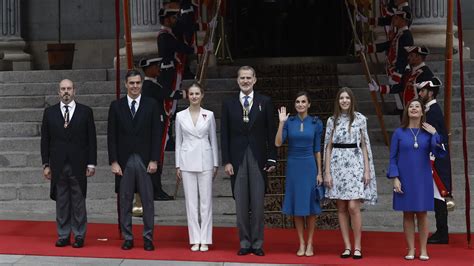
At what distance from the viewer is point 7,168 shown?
14.7m

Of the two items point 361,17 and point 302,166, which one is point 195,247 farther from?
point 361,17

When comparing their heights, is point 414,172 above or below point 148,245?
above

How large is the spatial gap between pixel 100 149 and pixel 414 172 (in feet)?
20.6

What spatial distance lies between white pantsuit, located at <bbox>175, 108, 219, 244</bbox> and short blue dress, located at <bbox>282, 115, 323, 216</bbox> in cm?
85

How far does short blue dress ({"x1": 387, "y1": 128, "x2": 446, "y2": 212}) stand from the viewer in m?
10.2

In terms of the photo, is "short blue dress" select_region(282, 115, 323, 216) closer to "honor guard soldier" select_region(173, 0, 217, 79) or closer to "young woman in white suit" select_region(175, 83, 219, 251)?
"young woman in white suit" select_region(175, 83, 219, 251)

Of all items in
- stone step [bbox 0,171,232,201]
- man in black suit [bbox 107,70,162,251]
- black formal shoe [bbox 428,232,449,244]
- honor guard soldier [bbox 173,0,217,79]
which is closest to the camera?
man in black suit [bbox 107,70,162,251]

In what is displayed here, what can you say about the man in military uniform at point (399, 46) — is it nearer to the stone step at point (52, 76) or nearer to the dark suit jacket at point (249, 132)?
the dark suit jacket at point (249, 132)

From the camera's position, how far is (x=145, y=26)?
18.2 meters

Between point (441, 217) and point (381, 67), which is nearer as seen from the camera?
point (441, 217)

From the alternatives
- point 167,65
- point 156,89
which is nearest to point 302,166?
point 156,89

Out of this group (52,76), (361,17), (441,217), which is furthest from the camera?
(52,76)

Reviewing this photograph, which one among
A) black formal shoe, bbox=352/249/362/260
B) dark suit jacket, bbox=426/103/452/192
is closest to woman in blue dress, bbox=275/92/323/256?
black formal shoe, bbox=352/249/362/260

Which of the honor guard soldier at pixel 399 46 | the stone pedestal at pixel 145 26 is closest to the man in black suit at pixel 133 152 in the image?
the honor guard soldier at pixel 399 46
